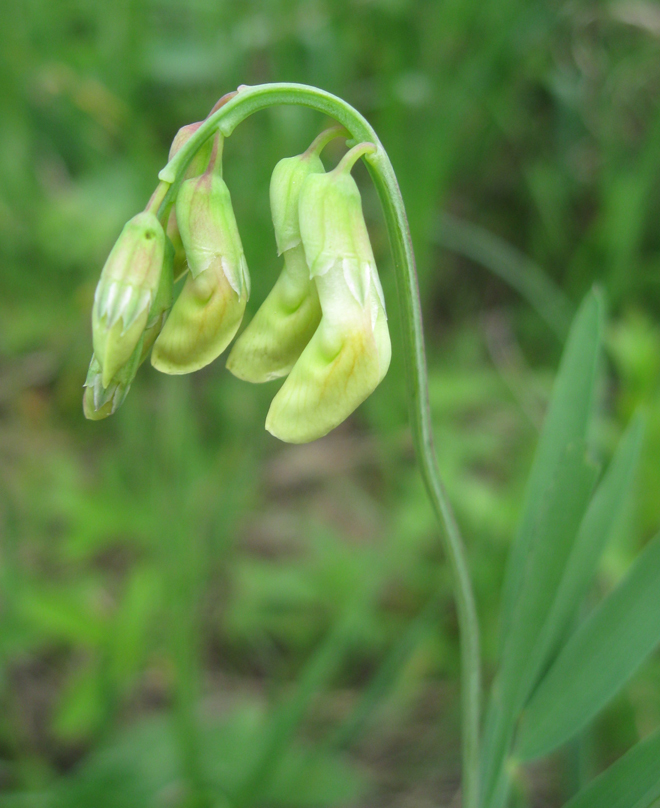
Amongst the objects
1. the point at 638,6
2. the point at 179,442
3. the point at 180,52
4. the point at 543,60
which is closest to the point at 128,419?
the point at 179,442

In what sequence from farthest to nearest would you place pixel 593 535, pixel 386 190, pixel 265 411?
1. pixel 265 411
2. pixel 593 535
3. pixel 386 190

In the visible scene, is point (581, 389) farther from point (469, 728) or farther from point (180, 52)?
point (180, 52)

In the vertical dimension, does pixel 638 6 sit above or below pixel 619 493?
above

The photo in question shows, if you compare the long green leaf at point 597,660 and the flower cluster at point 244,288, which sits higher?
the flower cluster at point 244,288

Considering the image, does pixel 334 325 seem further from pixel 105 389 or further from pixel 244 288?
pixel 105 389

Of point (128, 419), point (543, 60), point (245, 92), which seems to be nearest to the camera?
point (245, 92)

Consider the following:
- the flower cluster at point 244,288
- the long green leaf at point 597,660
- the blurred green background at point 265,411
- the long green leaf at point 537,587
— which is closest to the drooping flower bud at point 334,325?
the flower cluster at point 244,288

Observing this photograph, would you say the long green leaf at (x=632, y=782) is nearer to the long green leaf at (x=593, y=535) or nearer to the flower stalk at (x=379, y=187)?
the long green leaf at (x=593, y=535)

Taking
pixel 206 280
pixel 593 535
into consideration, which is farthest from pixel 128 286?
pixel 593 535
